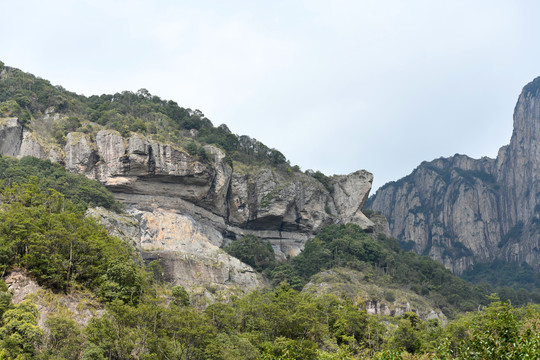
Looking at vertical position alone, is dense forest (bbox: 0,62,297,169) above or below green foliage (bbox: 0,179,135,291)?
above

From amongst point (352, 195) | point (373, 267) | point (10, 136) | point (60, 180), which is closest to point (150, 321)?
point (60, 180)

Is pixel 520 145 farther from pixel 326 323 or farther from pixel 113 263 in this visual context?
pixel 113 263

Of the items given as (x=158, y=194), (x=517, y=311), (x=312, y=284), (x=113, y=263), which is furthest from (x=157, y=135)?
(x=517, y=311)

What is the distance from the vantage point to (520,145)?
434 feet

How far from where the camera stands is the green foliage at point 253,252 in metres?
66.6

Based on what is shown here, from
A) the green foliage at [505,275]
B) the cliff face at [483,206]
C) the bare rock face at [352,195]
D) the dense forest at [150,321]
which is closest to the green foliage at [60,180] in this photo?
the dense forest at [150,321]

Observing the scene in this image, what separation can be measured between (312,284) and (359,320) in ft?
69.2

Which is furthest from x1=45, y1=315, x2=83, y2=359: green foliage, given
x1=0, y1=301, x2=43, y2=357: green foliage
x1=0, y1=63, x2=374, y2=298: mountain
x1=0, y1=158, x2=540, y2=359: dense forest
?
x1=0, y1=63, x2=374, y2=298: mountain

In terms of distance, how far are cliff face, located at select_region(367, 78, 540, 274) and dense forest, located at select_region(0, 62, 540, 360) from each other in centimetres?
6440

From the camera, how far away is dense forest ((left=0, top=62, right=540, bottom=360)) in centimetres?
2433

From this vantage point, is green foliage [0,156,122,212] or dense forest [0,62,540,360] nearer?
dense forest [0,62,540,360]

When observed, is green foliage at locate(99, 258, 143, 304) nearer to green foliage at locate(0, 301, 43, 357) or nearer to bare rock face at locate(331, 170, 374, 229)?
green foliage at locate(0, 301, 43, 357)

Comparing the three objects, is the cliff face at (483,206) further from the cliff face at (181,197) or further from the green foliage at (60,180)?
the green foliage at (60,180)

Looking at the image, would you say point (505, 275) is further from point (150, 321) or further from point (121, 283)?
point (150, 321)
